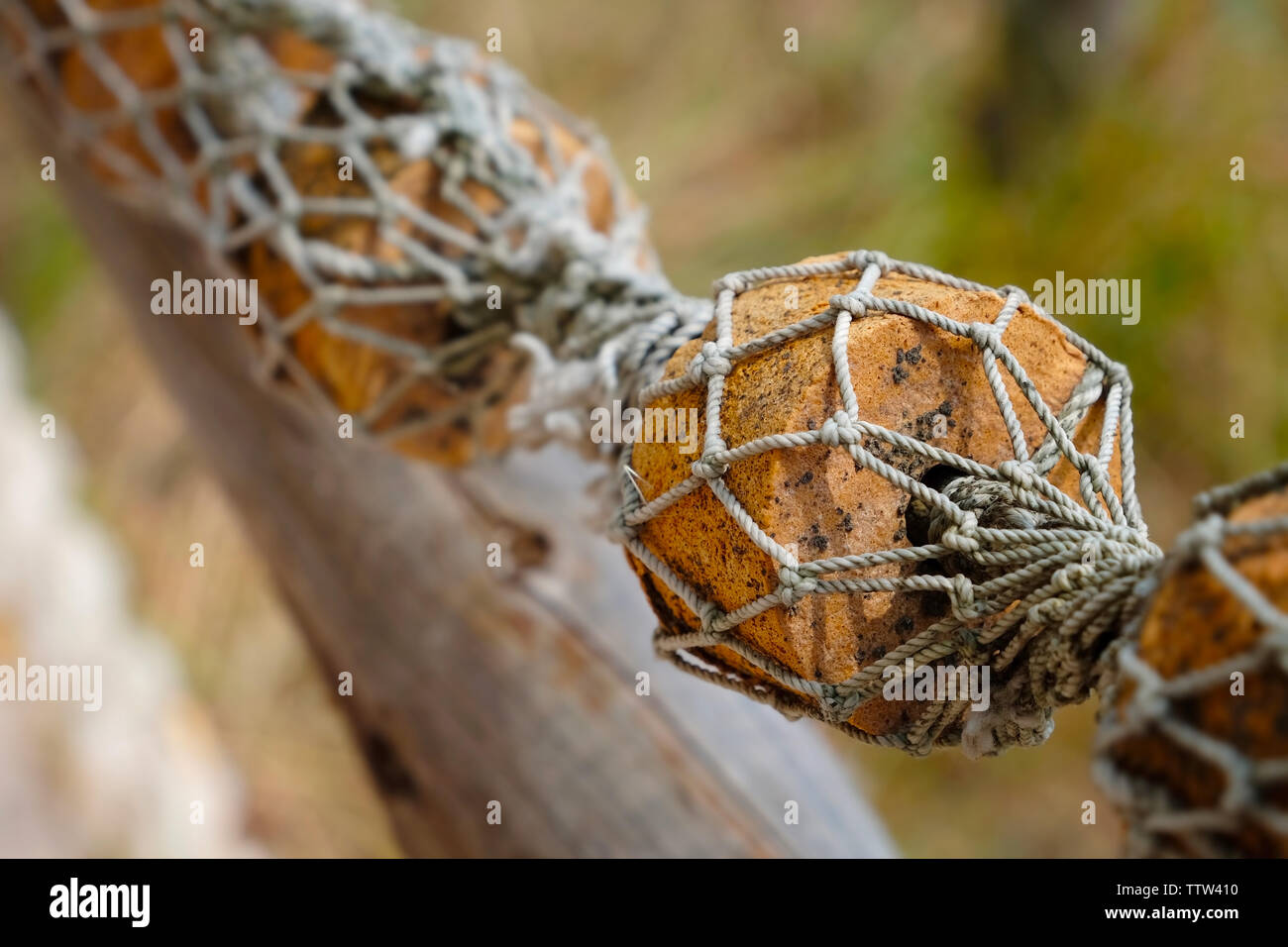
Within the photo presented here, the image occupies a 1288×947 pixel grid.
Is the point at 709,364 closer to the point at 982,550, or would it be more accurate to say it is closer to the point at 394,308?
the point at 982,550

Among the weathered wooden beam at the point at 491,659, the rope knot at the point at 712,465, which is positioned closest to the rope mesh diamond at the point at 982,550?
the rope knot at the point at 712,465

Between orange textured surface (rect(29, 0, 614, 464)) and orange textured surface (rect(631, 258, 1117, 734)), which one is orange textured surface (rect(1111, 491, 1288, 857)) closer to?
orange textured surface (rect(631, 258, 1117, 734))

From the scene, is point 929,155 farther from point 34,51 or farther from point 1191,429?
point 34,51

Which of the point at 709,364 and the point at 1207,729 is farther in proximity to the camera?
the point at 709,364

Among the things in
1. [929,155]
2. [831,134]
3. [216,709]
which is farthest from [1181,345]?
[216,709]

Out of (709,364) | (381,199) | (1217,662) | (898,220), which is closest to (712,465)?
(709,364)

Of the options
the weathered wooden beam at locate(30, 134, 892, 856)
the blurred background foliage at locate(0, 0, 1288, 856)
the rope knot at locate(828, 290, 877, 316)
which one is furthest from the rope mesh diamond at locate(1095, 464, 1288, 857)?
the blurred background foliage at locate(0, 0, 1288, 856)

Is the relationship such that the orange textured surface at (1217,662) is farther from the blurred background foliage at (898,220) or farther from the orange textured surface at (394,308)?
the blurred background foliage at (898,220)
